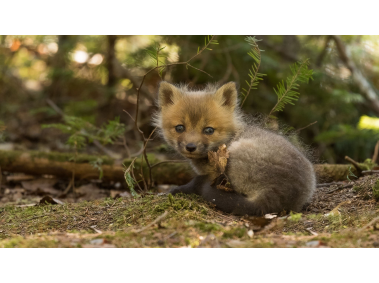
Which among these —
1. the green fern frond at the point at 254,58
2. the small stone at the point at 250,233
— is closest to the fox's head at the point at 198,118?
the green fern frond at the point at 254,58

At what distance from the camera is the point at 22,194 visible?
5.67m

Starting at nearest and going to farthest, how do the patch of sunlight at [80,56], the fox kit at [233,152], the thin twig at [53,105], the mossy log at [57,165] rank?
1. the fox kit at [233,152]
2. the mossy log at [57,165]
3. the thin twig at [53,105]
4. the patch of sunlight at [80,56]

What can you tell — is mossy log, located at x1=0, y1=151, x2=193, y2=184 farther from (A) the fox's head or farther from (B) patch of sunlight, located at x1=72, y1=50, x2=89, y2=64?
(B) patch of sunlight, located at x1=72, y1=50, x2=89, y2=64

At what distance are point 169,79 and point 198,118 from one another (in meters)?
3.83

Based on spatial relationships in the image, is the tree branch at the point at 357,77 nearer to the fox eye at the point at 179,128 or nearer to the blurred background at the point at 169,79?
the blurred background at the point at 169,79

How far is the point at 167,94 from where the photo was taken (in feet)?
14.5

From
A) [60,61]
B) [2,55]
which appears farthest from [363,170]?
[2,55]

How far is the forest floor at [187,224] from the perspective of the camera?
274 centimetres

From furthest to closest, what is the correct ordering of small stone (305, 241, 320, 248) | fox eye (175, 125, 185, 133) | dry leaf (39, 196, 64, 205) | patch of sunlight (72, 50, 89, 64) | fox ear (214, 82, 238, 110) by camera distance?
patch of sunlight (72, 50, 89, 64)
dry leaf (39, 196, 64, 205)
fox ear (214, 82, 238, 110)
fox eye (175, 125, 185, 133)
small stone (305, 241, 320, 248)

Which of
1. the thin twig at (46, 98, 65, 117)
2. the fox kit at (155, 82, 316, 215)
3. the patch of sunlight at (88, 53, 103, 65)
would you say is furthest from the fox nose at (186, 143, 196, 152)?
the patch of sunlight at (88, 53, 103, 65)

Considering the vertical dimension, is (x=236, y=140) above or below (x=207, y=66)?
below

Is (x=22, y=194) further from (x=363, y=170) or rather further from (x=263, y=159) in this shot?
(x=363, y=170)

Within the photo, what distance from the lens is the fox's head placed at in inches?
159
